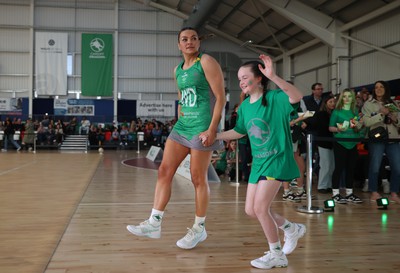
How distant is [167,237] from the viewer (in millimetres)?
3373

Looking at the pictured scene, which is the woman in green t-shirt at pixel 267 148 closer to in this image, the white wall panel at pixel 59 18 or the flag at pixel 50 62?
the flag at pixel 50 62

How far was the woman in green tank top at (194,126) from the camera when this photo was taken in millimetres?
2930

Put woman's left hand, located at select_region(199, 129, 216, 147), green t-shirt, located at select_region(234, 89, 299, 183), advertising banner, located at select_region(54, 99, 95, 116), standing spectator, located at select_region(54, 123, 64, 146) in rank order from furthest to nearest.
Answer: advertising banner, located at select_region(54, 99, 95, 116), standing spectator, located at select_region(54, 123, 64, 146), woman's left hand, located at select_region(199, 129, 216, 147), green t-shirt, located at select_region(234, 89, 299, 183)

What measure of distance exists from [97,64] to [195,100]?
22.1 meters

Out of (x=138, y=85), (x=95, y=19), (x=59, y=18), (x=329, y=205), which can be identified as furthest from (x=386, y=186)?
(x=59, y=18)

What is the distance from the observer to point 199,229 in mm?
3055

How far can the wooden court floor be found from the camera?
8.59 feet

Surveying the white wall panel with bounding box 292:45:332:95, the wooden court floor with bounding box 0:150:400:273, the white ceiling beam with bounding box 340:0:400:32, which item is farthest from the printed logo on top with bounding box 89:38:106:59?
the wooden court floor with bounding box 0:150:400:273

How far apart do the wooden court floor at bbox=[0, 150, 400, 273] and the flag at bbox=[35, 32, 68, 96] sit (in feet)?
62.1

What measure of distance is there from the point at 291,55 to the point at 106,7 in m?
10.7

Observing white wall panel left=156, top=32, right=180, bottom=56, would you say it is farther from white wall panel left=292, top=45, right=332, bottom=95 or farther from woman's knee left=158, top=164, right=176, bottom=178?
woman's knee left=158, top=164, right=176, bottom=178

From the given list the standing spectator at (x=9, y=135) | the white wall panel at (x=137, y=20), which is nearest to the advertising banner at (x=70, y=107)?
the standing spectator at (x=9, y=135)

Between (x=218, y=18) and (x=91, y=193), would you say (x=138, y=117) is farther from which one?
(x=91, y=193)

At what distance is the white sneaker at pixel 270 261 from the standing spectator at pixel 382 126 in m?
3.05
